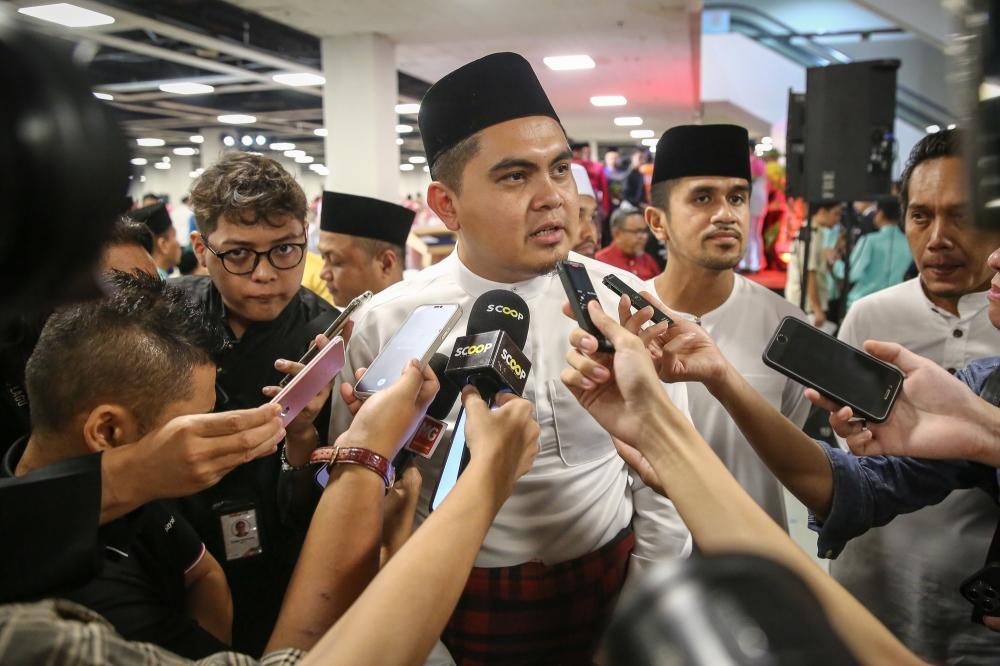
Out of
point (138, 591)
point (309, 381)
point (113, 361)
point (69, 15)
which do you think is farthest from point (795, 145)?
point (69, 15)

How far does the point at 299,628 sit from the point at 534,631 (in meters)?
0.61

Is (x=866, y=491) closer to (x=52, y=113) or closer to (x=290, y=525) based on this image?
(x=290, y=525)

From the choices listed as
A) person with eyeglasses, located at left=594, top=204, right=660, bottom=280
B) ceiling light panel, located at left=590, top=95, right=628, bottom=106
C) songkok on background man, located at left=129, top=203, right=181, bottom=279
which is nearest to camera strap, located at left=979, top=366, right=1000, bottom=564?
songkok on background man, located at left=129, top=203, right=181, bottom=279

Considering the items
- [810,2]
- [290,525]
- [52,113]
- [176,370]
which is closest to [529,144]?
[176,370]

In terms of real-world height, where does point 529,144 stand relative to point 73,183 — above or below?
above

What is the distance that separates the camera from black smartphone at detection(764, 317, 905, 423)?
127 centimetres

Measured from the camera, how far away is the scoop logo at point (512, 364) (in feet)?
3.51

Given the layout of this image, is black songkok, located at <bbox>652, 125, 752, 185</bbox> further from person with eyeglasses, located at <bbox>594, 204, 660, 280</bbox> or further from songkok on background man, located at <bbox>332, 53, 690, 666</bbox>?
person with eyeglasses, located at <bbox>594, 204, 660, 280</bbox>

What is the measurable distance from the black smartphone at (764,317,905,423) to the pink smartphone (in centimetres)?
84

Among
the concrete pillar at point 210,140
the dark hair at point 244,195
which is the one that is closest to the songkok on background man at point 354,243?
the dark hair at point 244,195

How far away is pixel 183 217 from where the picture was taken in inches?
489

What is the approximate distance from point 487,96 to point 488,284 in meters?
0.44

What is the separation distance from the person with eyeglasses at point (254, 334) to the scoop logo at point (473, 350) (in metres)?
0.57

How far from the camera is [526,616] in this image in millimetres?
1394
